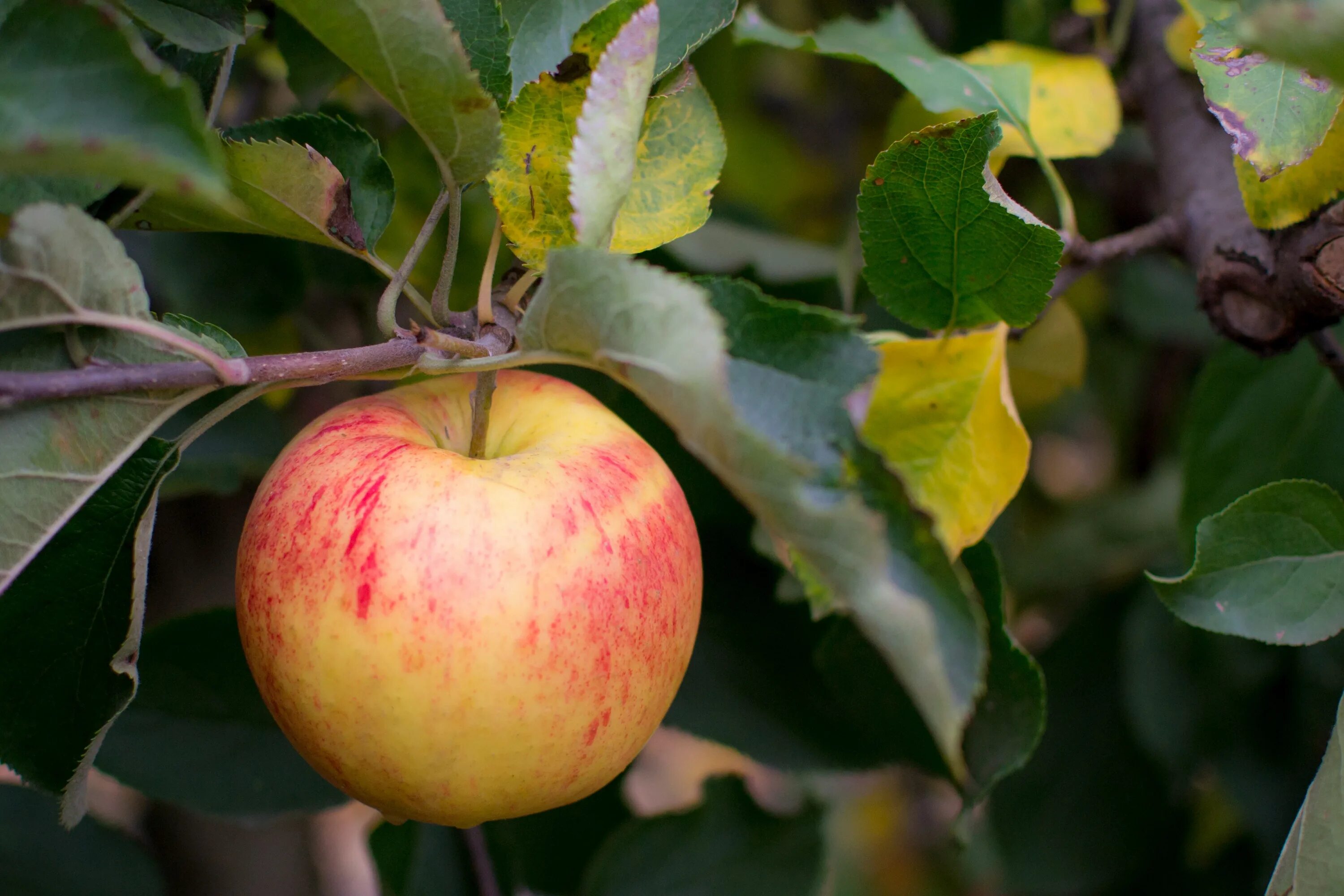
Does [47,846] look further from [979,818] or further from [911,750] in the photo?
[979,818]

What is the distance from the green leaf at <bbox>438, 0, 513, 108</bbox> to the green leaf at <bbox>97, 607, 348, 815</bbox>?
0.36 meters

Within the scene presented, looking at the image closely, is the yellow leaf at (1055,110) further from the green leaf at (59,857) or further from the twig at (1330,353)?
the green leaf at (59,857)

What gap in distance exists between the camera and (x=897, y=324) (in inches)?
25.0

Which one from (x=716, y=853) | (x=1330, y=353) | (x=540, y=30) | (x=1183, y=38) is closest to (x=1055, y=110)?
(x=1183, y=38)

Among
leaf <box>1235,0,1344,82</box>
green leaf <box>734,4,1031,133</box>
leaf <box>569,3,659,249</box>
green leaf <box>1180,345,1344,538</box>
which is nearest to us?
leaf <box>1235,0,1344,82</box>

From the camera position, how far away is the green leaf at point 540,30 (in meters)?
0.45

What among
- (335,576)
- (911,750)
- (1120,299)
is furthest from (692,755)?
(335,576)

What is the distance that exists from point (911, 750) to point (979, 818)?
948mm

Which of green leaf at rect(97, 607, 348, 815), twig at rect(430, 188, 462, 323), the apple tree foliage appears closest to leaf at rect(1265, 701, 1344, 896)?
the apple tree foliage

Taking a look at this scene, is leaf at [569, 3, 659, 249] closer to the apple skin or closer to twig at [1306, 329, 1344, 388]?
the apple skin

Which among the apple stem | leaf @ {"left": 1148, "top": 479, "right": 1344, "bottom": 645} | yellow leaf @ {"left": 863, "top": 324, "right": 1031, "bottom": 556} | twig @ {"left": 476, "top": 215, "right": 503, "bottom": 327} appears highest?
twig @ {"left": 476, "top": 215, "right": 503, "bottom": 327}

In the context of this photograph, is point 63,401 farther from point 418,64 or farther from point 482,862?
point 482,862

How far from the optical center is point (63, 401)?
37cm

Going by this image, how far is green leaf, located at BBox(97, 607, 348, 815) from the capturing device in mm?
599
